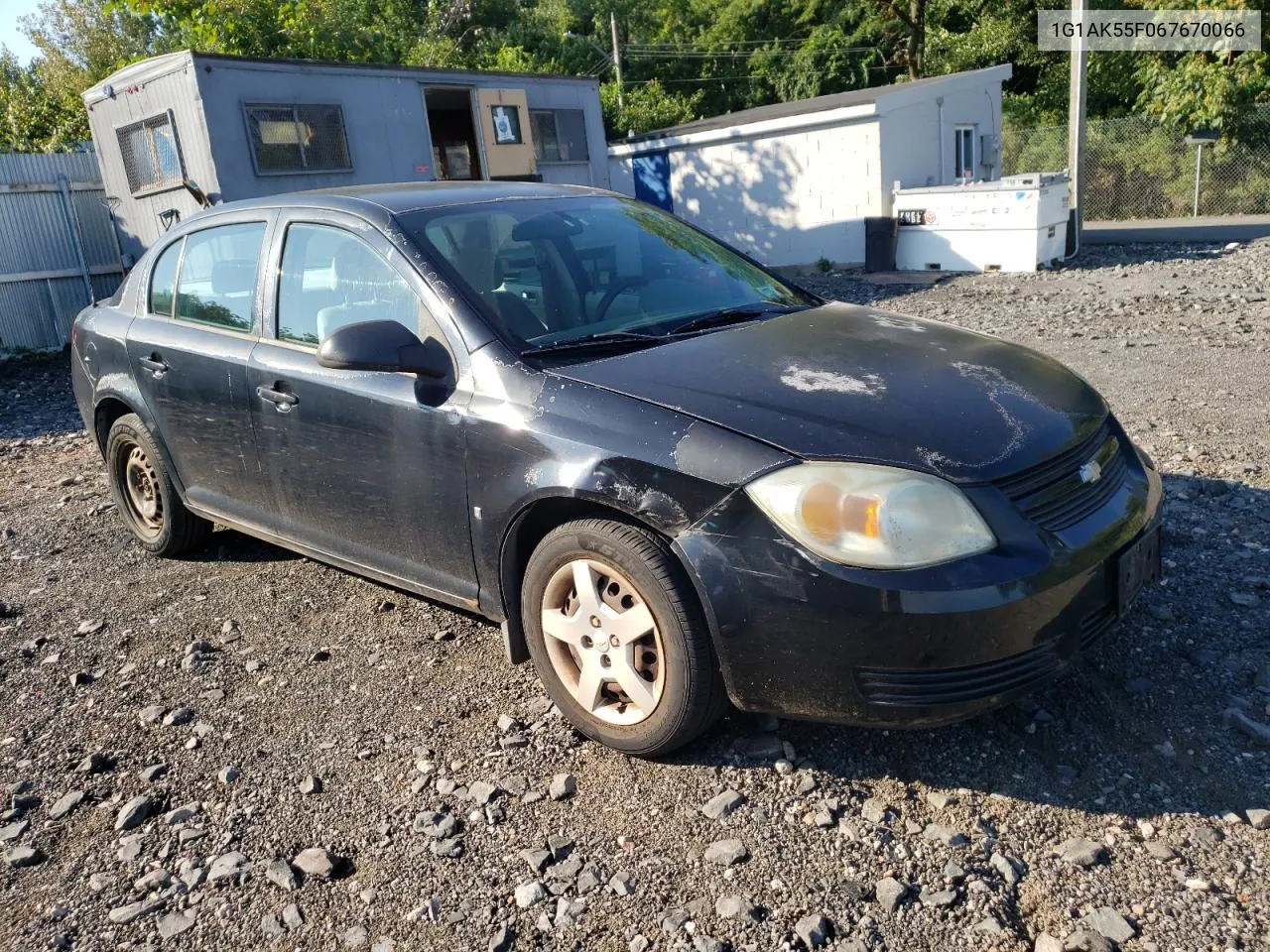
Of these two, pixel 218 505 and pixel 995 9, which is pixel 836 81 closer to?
pixel 995 9

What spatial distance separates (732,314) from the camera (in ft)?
12.1

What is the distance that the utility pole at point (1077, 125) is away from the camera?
15.7 metres

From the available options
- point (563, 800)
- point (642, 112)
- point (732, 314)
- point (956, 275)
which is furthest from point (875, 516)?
point (642, 112)

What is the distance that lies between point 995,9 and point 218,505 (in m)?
35.5

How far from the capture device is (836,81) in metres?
36.3

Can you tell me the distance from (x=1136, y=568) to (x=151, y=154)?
538 inches

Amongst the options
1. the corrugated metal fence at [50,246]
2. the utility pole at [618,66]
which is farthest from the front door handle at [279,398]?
the utility pole at [618,66]

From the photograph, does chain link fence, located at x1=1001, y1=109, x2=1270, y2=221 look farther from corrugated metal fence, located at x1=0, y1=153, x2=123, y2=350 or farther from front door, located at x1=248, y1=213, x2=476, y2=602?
front door, located at x1=248, y1=213, x2=476, y2=602

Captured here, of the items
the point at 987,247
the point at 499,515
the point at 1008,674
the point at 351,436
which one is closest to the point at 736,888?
the point at 1008,674

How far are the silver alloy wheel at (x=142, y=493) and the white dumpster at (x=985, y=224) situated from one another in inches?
505

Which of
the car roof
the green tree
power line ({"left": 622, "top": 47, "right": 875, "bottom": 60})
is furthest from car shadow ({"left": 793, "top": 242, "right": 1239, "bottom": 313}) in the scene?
power line ({"left": 622, "top": 47, "right": 875, "bottom": 60})

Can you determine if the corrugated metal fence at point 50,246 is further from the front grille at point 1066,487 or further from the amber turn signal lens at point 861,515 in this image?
the front grille at point 1066,487

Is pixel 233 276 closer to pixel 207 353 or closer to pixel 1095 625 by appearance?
pixel 207 353

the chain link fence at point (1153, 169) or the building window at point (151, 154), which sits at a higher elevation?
the building window at point (151, 154)
